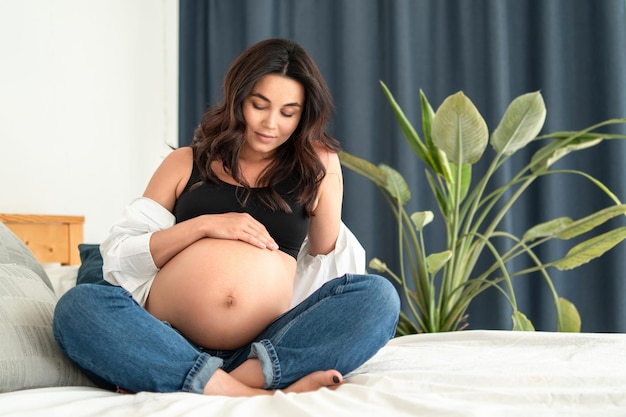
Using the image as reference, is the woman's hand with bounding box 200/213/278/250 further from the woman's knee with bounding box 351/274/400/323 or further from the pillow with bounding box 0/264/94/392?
the pillow with bounding box 0/264/94/392

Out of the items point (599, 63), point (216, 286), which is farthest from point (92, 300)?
point (599, 63)

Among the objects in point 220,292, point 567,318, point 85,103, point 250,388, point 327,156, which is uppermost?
point 85,103

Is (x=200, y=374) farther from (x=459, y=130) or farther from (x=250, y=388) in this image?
(x=459, y=130)

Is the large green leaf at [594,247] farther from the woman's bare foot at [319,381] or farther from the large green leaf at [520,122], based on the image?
the woman's bare foot at [319,381]

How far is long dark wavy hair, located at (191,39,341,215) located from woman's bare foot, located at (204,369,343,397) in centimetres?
44

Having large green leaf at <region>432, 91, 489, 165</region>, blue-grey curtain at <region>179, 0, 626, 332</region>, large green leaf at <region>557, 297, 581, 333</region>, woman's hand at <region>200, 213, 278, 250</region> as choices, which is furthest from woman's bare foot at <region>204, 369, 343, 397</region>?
blue-grey curtain at <region>179, 0, 626, 332</region>

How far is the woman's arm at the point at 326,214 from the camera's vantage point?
1.61 meters

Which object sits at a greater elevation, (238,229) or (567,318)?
(238,229)

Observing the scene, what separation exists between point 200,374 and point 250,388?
9 centimetres

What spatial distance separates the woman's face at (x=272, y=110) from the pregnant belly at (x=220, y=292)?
0.84 feet

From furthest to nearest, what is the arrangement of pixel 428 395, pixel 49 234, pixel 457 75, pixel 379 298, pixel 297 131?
pixel 457 75
pixel 49 234
pixel 297 131
pixel 379 298
pixel 428 395

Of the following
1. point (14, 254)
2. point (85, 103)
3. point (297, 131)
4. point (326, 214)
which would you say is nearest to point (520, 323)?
point (326, 214)

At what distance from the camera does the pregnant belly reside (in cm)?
135

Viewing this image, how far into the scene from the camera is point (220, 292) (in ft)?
4.48
